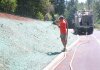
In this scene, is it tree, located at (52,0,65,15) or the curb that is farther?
tree, located at (52,0,65,15)

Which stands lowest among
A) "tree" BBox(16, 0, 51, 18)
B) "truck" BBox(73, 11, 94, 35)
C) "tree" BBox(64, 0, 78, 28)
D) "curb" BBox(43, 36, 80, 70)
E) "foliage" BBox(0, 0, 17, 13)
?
"tree" BBox(64, 0, 78, 28)

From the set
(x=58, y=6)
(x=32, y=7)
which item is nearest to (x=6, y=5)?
(x=32, y=7)

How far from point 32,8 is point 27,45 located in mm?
38131

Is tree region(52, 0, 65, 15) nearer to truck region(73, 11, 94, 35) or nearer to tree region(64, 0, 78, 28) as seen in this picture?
tree region(64, 0, 78, 28)

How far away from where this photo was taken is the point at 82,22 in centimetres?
4997

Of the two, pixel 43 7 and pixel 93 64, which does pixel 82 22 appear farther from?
pixel 93 64

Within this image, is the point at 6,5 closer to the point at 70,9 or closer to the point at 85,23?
the point at 85,23

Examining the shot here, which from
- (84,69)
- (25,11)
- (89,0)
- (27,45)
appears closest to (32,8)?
(25,11)

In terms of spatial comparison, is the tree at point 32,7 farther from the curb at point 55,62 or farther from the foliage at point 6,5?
the curb at point 55,62

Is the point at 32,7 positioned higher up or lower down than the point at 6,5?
lower down

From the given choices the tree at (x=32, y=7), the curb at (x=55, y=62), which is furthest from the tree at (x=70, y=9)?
the curb at (x=55, y=62)

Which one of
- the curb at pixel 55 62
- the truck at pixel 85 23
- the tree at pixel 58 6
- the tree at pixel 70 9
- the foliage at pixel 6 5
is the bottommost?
the tree at pixel 70 9

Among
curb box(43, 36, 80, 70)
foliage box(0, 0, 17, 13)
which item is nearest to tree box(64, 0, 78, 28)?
foliage box(0, 0, 17, 13)

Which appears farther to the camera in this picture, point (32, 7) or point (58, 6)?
point (58, 6)
